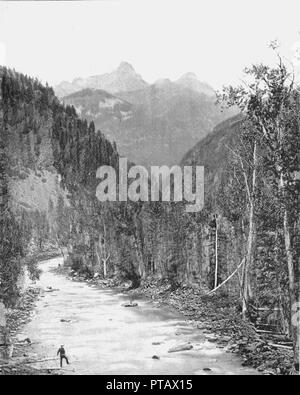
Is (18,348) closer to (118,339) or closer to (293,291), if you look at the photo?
(118,339)

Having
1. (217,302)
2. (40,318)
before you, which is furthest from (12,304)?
(217,302)

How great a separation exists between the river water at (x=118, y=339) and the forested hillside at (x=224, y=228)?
3.21 meters

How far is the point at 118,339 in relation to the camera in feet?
70.1

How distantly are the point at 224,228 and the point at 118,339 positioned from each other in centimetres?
2134

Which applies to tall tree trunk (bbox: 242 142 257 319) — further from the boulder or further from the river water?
the boulder

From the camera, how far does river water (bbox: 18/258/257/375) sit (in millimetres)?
16609

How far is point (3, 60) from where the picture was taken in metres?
18.0

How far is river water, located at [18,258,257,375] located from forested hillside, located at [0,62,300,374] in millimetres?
3208

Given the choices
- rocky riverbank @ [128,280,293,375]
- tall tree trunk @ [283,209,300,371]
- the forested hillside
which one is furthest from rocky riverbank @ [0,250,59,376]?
tall tree trunk @ [283,209,300,371]

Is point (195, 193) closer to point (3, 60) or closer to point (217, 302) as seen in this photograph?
point (217, 302)

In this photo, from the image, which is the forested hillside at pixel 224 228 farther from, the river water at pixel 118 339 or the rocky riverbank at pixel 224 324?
the river water at pixel 118 339

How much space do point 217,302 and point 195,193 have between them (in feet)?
77.4

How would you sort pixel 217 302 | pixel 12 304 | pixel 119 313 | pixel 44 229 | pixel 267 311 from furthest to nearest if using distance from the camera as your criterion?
pixel 44 229
pixel 217 302
pixel 119 313
pixel 12 304
pixel 267 311

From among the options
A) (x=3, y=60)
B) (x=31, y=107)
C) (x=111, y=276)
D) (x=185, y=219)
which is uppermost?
(x=31, y=107)
